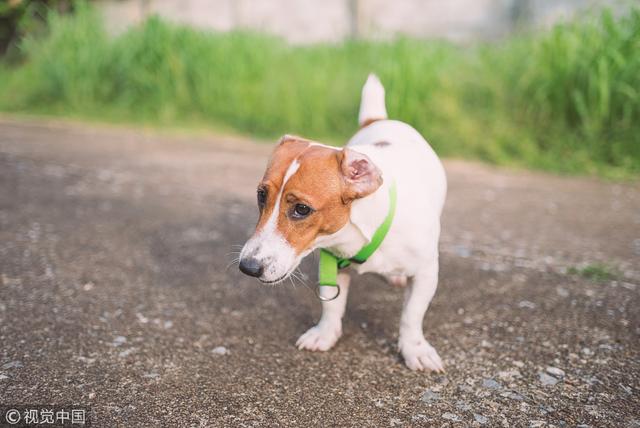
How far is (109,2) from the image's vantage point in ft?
35.1

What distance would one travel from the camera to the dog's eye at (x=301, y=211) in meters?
2.05

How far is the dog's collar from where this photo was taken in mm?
2201

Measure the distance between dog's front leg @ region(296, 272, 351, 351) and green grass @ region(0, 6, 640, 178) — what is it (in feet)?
12.1

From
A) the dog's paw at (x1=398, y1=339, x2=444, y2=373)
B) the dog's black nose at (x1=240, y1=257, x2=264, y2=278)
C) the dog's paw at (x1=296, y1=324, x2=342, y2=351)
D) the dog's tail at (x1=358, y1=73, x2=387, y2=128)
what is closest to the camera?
the dog's black nose at (x1=240, y1=257, x2=264, y2=278)

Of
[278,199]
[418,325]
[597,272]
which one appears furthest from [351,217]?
[597,272]

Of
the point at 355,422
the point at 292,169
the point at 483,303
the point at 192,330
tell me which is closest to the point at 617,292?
the point at 483,303

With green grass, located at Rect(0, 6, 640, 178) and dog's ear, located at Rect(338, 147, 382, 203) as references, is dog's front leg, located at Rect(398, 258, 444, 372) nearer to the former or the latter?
dog's ear, located at Rect(338, 147, 382, 203)

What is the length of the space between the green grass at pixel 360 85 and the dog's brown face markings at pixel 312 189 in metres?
4.02

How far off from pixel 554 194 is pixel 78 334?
3.90 metres

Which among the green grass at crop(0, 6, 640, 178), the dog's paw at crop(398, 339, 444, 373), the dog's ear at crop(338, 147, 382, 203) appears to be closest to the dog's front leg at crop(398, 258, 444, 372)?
the dog's paw at crop(398, 339, 444, 373)

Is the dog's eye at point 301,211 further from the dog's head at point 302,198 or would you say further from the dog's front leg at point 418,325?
the dog's front leg at point 418,325

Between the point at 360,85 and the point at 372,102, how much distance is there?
153 inches

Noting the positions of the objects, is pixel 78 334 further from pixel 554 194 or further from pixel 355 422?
pixel 554 194

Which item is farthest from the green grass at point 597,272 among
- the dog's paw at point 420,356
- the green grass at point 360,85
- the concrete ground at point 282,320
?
the green grass at point 360,85
